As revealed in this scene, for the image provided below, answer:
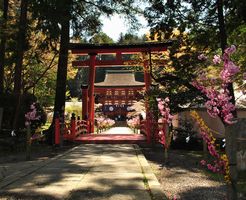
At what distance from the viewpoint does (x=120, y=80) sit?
5116 centimetres

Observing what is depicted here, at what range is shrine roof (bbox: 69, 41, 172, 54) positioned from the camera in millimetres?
19500

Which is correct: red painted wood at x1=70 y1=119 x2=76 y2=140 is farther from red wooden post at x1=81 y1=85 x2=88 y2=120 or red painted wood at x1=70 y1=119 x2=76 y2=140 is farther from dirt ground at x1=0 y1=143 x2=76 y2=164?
red wooden post at x1=81 y1=85 x2=88 y2=120

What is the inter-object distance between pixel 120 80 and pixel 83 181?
144ft

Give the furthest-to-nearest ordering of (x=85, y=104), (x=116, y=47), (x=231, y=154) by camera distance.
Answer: (x=85, y=104), (x=116, y=47), (x=231, y=154)

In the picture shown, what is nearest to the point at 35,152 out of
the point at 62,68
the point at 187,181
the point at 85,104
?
the point at 62,68

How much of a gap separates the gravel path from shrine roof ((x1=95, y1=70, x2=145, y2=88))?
35.5 m

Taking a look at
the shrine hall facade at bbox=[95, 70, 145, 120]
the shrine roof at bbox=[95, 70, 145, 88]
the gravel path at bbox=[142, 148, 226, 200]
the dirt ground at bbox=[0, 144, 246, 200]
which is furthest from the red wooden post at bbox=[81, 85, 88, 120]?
the shrine hall facade at bbox=[95, 70, 145, 120]

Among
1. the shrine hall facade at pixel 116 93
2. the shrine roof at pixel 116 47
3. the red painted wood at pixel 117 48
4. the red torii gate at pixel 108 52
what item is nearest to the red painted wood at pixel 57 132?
the red torii gate at pixel 108 52

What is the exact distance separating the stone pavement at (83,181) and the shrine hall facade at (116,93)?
126ft

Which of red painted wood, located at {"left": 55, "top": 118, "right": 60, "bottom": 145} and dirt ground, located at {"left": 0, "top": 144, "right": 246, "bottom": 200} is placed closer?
dirt ground, located at {"left": 0, "top": 144, "right": 246, "bottom": 200}

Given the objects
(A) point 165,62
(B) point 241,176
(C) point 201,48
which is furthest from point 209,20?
(B) point 241,176

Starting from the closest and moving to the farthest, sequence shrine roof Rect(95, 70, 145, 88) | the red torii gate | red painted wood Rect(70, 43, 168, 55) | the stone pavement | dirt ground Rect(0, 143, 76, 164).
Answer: the stone pavement, dirt ground Rect(0, 143, 76, 164), the red torii gate, red painted wood Rect(70, 43, 168, 55), shrine roof Rect(95, 70, 145, 88)

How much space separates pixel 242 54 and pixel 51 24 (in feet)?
26.4

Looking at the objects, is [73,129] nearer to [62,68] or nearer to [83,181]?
[62,68]
